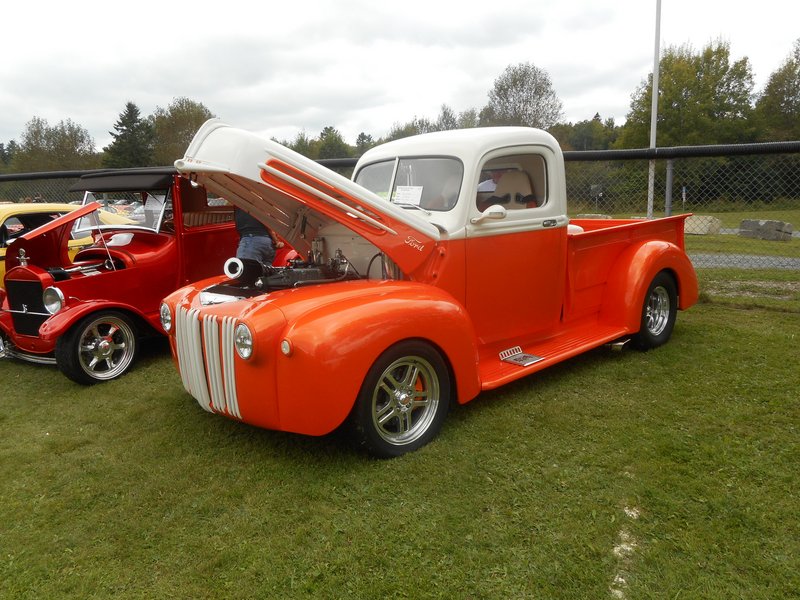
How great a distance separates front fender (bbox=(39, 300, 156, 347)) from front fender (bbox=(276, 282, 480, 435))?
2924 mm

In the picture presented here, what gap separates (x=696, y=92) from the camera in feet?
120

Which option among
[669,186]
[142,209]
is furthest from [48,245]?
[669,186]

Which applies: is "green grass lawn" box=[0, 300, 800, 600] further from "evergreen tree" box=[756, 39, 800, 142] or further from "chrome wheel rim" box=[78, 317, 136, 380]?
"evergreen tree" box=[756, 39, 800, 142]

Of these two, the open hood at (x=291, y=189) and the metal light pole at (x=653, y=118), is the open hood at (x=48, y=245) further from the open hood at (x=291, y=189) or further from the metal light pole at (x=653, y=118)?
the metal light pole at (x=653, y=118)

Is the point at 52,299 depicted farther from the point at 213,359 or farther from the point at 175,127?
the point at 175,127

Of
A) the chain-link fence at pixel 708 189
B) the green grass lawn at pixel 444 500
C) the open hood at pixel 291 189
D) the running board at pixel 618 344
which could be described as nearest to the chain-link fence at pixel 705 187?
the chain-link fence at pixel 708 189

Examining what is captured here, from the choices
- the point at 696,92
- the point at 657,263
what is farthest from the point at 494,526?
the point at 696,92

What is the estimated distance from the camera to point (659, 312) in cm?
544

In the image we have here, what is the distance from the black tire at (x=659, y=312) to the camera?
5191 mm

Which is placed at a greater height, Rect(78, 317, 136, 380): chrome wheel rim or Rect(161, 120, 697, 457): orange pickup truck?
Rect(161, 120, 697, 457): orange pickup truck

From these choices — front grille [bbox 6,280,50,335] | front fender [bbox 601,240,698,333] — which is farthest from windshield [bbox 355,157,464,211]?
front grille [bbox 6,280,50,335]

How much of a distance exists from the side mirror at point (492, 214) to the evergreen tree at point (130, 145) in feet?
153

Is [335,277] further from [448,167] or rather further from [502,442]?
[502,442]

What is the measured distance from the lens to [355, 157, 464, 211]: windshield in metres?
4.07
